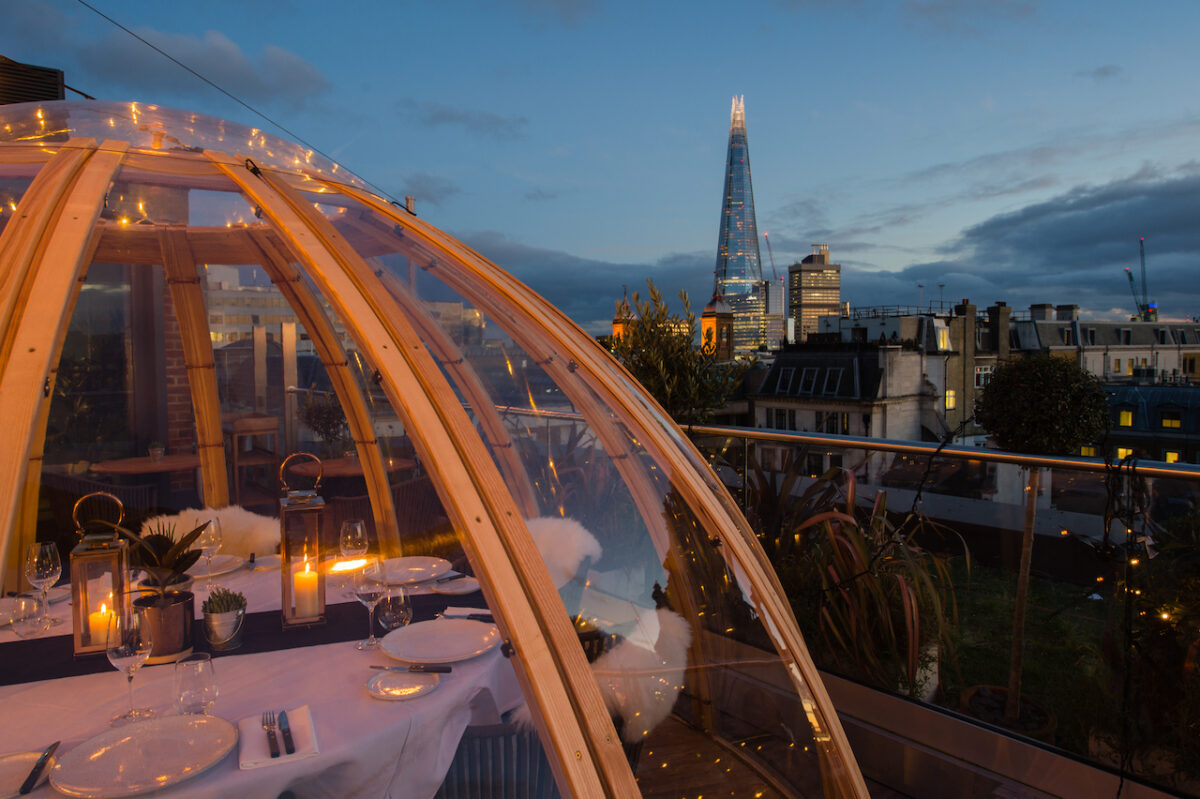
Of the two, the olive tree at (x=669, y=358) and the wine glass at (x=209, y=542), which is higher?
the olive tree at (x=669, y=358)

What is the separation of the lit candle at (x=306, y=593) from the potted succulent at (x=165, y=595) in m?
0.27

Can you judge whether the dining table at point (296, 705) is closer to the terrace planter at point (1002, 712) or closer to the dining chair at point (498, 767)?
the dining chair at point (498, 767)

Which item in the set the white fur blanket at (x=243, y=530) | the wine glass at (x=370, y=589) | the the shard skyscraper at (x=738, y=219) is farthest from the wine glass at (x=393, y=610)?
the the shard skyscraper at (x=738, y=219)

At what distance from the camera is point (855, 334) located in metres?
37.4

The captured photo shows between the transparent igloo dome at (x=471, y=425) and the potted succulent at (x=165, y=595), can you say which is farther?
the potted succulent at (x=165, y=595)

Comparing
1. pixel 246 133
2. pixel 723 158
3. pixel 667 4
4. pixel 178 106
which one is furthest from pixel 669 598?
pixel 723 158

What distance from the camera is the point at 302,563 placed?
188 cm

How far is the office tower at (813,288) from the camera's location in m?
75.5

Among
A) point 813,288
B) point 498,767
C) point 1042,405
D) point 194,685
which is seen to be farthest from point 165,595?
point 813,288

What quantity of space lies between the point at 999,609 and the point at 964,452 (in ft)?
2.07

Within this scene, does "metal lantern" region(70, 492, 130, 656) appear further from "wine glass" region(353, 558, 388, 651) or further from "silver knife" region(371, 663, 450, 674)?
"silver knife" region(371, 663, 450, 674)

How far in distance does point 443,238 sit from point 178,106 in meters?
0.96

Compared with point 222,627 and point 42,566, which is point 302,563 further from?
point 42,566

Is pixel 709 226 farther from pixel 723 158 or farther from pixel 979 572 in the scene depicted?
pixel 979 572
